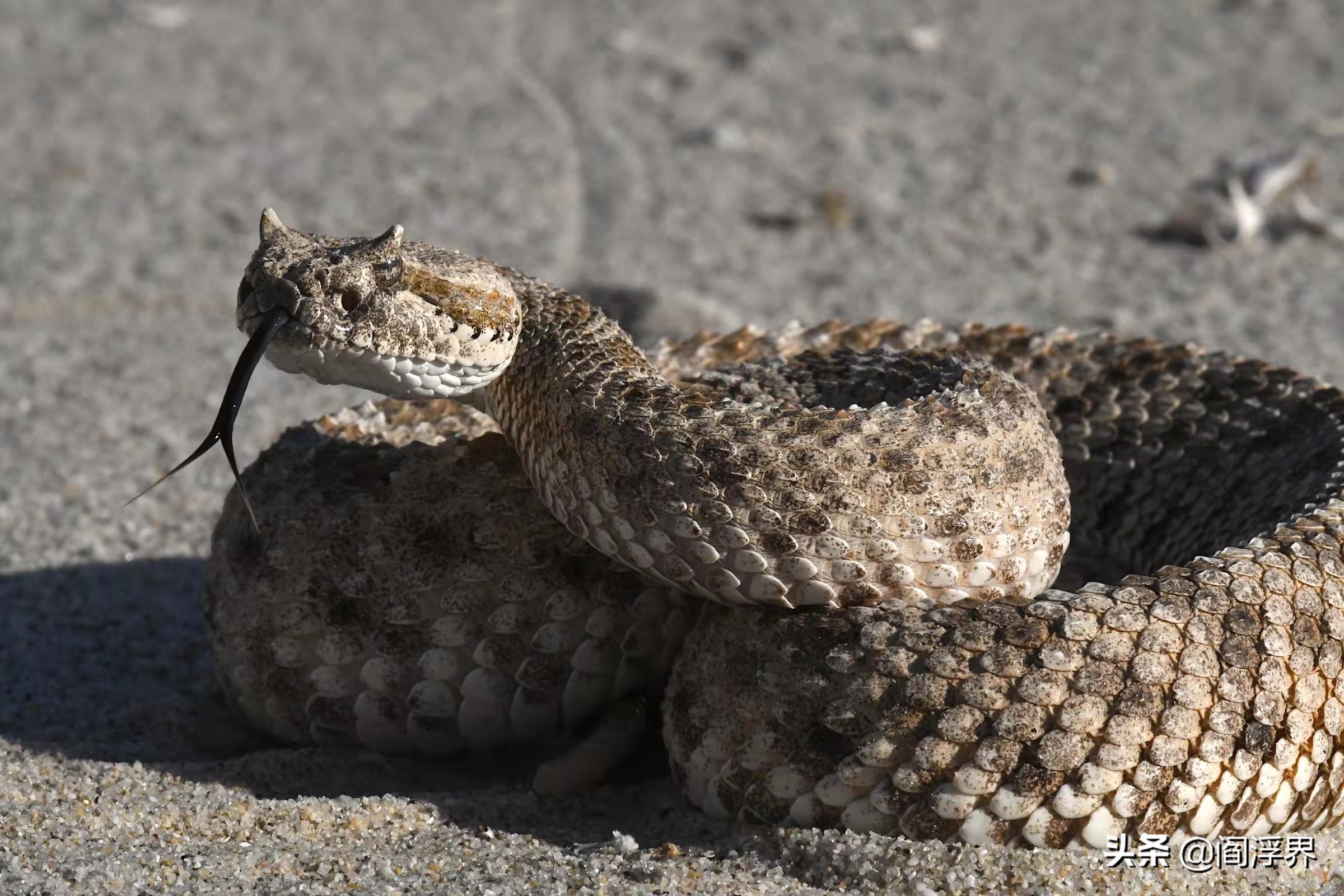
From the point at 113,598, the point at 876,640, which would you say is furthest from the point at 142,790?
the point at 876,640

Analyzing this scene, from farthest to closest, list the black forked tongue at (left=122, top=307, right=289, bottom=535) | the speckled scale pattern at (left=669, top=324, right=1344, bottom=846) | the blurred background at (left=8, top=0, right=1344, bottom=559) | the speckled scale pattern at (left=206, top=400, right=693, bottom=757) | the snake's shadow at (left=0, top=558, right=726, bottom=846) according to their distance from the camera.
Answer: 1. the blurred background at (left=8, top=0, right=1344, bottom=559)
2. the speckled scale pattern at (left=206, top=400, right=693, bottom=757)
3. the snake's shadow at (left=0, top=558, right=726, bottom=846)
4. the black forked tongue at (left=122, top=307, right=289, bottom=535)
5. the speckled scale pattern at (left=669, top=324, right=1344, bottom=846)

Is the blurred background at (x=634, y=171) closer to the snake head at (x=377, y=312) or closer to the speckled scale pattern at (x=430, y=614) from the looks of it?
the speckled scale pattern at (x=430, y=614)

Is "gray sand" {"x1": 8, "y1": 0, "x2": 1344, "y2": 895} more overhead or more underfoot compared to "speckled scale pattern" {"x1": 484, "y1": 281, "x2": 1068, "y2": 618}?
more underfoot

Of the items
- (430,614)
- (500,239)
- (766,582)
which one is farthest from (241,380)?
(500,239)

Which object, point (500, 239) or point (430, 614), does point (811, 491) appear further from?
point (500, 239)

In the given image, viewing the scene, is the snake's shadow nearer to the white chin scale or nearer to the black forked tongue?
the black forked tongue

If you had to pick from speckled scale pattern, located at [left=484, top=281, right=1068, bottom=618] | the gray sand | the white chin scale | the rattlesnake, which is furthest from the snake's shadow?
the white chin scale

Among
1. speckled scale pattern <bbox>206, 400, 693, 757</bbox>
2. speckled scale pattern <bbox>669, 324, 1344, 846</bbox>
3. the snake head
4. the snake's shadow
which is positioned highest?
the snake head

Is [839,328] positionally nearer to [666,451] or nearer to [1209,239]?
[666,451]
